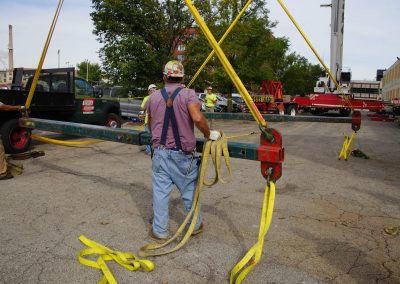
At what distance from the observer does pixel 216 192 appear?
18.8 feet

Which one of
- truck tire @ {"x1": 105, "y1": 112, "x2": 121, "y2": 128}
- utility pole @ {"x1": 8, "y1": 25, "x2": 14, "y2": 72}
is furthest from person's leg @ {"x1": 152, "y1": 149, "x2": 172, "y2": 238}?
utility pole @ {"x1": 8, "y1": 25, "x2": 14, "y2": 72}

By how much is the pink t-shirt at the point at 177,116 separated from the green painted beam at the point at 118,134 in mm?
204

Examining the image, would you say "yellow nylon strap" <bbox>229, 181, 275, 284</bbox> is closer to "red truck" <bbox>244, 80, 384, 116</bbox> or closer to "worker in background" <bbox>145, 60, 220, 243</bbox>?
"worker in background" <bbox>145, 60, 220, 243</bbox>

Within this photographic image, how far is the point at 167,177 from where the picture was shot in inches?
150

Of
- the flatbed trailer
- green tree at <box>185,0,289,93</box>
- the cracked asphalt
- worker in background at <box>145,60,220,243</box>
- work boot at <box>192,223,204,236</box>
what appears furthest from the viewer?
green tree at <box>185,0,289,93</box>

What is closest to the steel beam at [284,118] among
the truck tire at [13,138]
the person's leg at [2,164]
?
the person's leg at [2,164]

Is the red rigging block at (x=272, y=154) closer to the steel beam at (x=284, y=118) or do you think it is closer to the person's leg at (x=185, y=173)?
the person's leg at (x=185, y=173)

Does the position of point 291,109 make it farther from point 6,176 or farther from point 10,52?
point 10,52

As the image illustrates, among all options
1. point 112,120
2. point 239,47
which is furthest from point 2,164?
point 239,47

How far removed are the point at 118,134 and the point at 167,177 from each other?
0.88 meters

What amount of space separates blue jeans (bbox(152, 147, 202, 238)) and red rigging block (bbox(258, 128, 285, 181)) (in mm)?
955

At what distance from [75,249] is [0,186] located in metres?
2.92

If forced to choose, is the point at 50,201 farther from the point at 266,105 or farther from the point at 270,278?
the point at 266,105

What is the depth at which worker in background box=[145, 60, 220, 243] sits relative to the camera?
Answer: 3598mm
